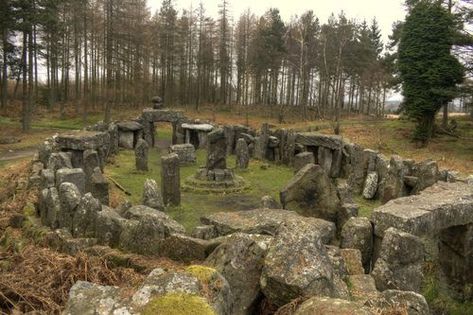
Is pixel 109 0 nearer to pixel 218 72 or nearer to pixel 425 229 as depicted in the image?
pixel 218 72

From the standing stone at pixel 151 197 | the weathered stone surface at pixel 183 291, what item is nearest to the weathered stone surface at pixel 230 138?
the standing stone at pixel 151 197

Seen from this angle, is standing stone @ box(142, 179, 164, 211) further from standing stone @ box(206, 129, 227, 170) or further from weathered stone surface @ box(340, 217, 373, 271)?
weathered stone surface @ box(340, 217, 373, 271)

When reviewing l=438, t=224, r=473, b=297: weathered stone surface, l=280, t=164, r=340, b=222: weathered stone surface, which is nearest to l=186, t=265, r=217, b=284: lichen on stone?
l=438, t=224, r=473, b=297: weathered stone surface

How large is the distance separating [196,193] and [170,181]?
243cm

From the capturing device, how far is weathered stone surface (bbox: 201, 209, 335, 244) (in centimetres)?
859

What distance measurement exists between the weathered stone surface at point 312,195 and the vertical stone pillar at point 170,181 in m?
4.74

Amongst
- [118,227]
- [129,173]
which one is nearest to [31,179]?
[118,227]

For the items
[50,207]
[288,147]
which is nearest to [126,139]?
[288,147]

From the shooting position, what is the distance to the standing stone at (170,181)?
15.5 metres

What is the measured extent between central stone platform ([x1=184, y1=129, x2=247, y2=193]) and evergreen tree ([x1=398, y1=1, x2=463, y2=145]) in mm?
15986

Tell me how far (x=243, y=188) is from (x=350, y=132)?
20.6 meters

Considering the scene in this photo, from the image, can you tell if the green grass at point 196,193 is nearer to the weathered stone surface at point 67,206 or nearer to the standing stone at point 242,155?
the standing stone at point 242,155

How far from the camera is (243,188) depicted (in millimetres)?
18438

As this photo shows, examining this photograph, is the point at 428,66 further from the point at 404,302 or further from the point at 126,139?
the point at 404,302
